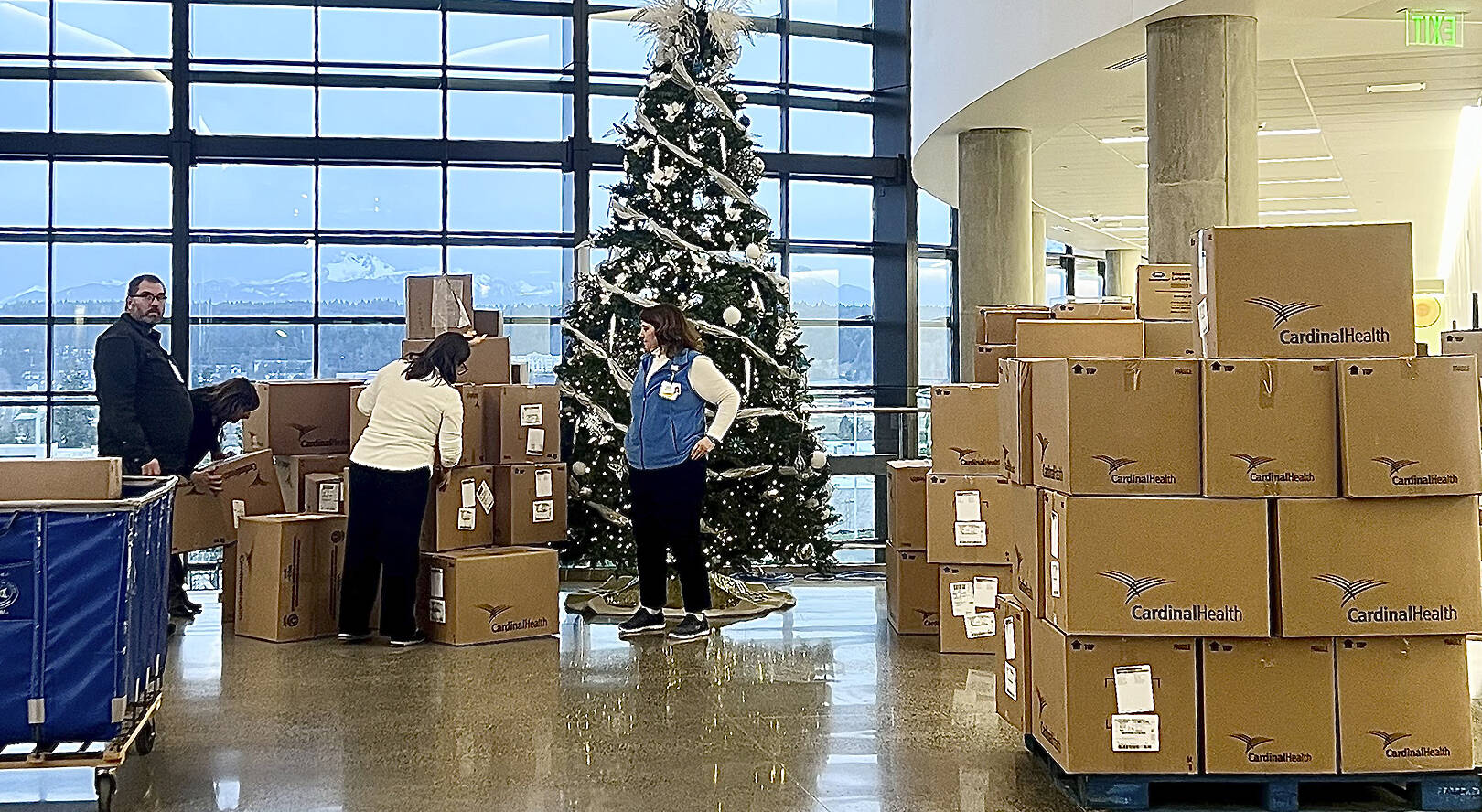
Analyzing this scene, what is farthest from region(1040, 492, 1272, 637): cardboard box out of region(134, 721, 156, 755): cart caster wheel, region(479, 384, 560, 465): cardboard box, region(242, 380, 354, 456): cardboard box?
region(242, 380, 354, 456): cardboard box

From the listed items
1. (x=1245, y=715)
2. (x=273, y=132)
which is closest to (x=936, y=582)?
(x=1245, y=715)

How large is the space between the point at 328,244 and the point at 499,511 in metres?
5.76

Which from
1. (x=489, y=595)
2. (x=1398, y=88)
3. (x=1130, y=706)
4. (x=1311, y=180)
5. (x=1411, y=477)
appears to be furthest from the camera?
(x=1311, y=180)

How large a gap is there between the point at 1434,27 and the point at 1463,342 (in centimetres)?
157

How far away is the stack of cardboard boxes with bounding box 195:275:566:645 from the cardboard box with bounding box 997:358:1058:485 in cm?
291

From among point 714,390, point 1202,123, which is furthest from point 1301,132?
point 714,390

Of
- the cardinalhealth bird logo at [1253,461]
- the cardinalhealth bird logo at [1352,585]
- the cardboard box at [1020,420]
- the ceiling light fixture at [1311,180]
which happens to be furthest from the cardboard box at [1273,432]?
the ceiling light fixture at [1311,180]

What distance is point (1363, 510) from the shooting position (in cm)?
372

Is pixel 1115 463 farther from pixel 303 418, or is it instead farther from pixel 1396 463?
pixel 303 418

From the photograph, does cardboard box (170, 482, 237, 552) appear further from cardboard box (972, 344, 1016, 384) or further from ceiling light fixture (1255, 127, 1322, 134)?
ceiling light fixture (1255, 127, 1322, 134)

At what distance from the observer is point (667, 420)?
638 centimetres

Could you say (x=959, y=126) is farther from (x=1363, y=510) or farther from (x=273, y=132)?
(x=1363, y=510)

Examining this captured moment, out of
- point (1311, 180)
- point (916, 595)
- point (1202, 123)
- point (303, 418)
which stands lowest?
point (916, 595)

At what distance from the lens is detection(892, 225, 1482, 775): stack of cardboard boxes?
3713 mm
